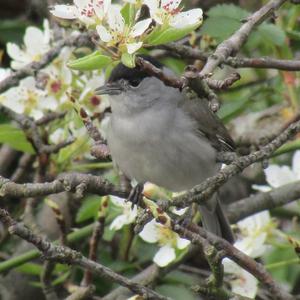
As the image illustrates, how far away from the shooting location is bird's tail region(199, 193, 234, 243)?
371cm

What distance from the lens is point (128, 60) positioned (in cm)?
232

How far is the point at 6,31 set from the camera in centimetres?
489

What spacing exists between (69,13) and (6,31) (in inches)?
95.5

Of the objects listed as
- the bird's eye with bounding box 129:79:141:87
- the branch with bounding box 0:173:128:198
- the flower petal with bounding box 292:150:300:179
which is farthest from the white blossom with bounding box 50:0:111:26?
the flower petal with bounding box 292:150:300:179

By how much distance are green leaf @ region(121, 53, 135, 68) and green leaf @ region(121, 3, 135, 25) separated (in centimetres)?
17

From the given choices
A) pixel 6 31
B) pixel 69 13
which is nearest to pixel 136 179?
pixel 69 13

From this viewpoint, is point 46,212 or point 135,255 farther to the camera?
point 46,212

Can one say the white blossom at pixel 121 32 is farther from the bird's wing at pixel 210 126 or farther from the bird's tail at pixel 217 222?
the bird's tail at pixel 217 222

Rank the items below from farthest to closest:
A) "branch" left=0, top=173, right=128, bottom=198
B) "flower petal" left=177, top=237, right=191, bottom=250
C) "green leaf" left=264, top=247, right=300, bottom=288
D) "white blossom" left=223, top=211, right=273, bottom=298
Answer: "green leaf" left=264, top=247, right=300, bottom=288, "white blossom" left=223, top=211, right=273, bottom=298, "flower petal" left=177, top=237, right=191, bottom=250, "branch" left=0, top=173, right=128, bottom=198

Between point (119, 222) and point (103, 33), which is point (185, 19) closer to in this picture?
point (103, 33)

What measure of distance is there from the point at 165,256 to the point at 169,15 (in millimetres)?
1078

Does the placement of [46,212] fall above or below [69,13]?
above

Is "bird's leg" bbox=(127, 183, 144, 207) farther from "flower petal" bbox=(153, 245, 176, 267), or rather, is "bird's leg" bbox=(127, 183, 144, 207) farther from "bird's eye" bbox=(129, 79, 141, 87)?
"bird's eye" bbox=(129, 79, 141, 87)

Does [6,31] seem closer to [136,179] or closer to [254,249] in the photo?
[136,179]
